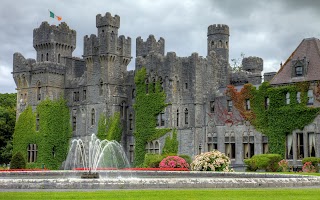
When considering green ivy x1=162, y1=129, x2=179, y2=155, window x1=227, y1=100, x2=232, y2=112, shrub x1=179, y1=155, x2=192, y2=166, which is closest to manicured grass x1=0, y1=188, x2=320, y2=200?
shrub x1=179, y1=155, x2=192, y2=166

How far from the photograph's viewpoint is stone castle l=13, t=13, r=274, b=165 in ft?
184

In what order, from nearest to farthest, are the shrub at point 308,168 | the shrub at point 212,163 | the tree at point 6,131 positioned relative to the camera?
the shrub at point 212,163 < the shrub at point 308,168 < the tree at point 6,131

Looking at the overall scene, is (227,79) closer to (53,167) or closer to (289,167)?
(289,167)

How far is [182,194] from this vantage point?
2097 centimetres

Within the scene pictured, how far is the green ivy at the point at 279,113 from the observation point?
48.9 m

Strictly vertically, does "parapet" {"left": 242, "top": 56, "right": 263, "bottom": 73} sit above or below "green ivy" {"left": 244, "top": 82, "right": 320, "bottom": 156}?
above

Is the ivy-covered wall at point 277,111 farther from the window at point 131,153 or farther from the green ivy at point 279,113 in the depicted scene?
the window at point 131,153

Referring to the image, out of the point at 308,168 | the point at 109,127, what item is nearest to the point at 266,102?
the point at 308,168

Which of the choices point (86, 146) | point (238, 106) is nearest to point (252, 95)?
point (238, 106)

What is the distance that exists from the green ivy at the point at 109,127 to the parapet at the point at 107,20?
1035cm

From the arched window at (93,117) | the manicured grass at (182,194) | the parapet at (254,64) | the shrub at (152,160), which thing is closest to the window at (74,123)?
the arched window at (93,117)

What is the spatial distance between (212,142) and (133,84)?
12.3 m

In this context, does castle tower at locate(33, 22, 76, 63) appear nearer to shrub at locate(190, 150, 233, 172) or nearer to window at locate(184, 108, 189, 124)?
window at locate(184, 108, 189, 124)

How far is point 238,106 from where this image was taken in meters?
53.9
